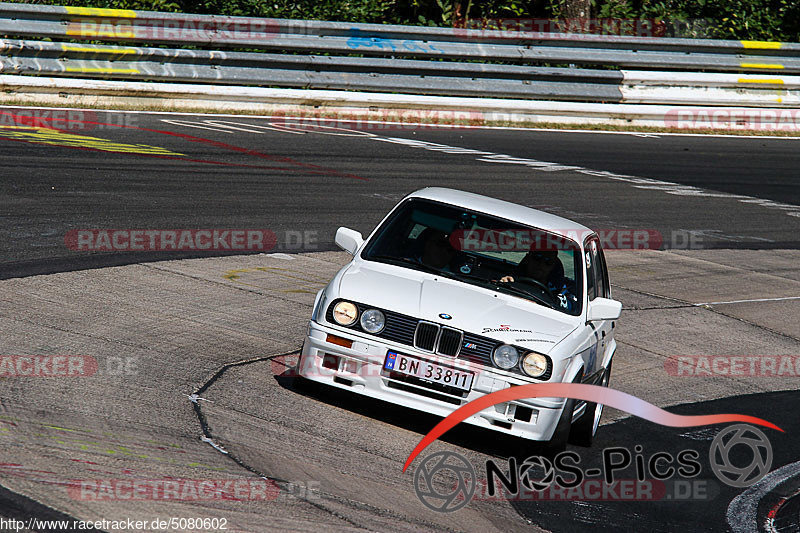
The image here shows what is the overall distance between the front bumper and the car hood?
24 cm

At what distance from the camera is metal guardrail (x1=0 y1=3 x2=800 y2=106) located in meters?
16.5

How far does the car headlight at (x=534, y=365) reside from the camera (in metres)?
6.61

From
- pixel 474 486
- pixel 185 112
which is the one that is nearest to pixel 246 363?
pixel 474 486

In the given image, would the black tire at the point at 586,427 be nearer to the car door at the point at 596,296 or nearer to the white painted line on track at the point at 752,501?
the car door at the point at 596,296

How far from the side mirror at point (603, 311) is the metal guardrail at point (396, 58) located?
11544mm

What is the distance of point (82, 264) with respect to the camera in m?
9.60

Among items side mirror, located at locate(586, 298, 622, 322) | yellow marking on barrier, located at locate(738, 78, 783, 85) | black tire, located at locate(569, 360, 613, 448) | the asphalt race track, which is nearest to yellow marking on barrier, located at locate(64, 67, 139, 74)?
the asphalt race track

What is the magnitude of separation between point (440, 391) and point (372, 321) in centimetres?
62
